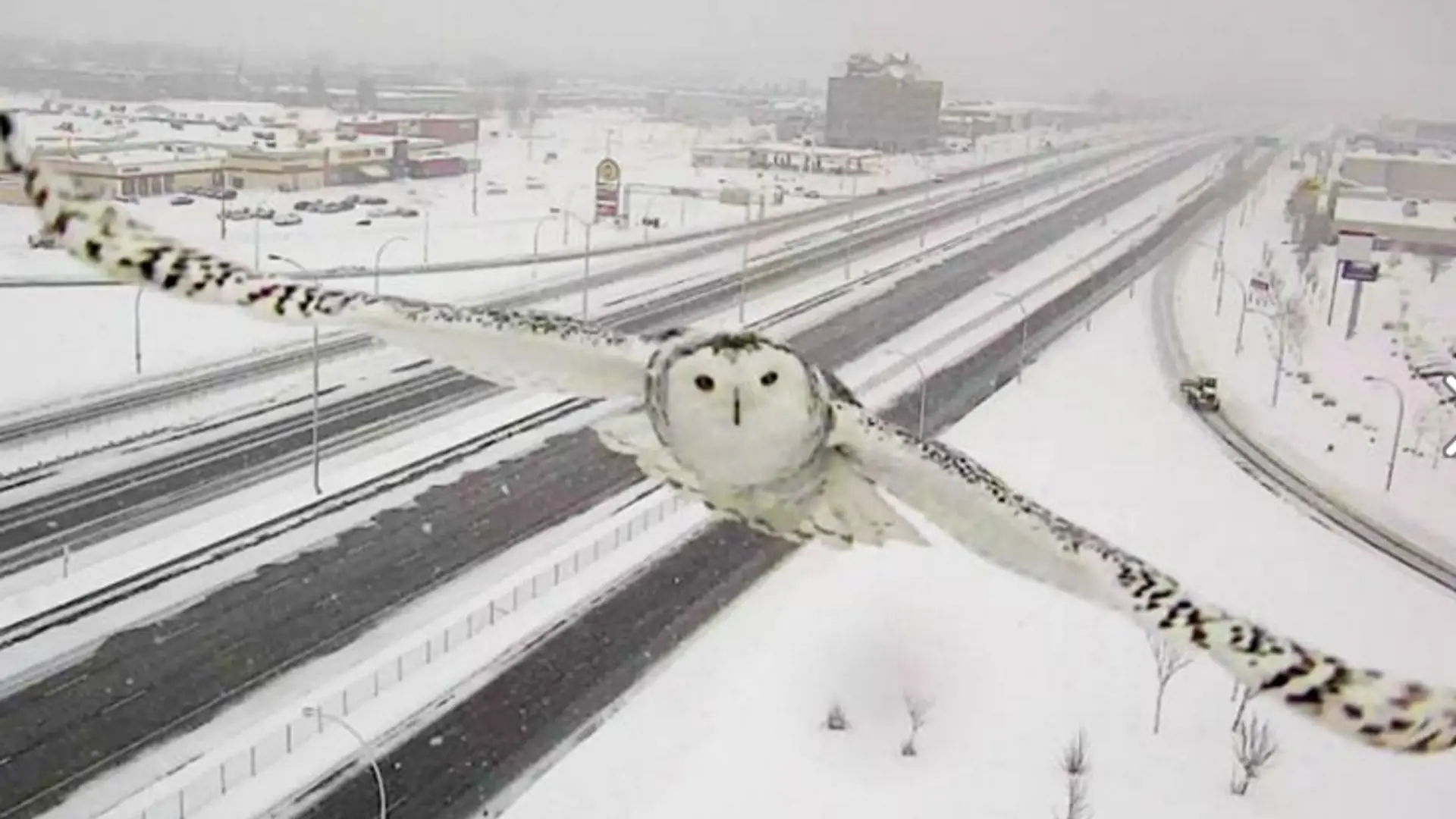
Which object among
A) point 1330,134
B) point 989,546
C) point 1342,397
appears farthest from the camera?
point 1330,134

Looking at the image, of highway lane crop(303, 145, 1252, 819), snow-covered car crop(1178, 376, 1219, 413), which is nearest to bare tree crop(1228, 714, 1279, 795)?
highway lane crop(303, 145, 1252, 819)

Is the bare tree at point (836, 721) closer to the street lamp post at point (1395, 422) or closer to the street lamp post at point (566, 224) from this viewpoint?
the street lamp post at point (1395, 422)

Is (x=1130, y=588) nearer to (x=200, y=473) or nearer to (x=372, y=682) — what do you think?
(x=372, y=682)

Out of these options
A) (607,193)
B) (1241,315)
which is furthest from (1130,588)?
(607,193)

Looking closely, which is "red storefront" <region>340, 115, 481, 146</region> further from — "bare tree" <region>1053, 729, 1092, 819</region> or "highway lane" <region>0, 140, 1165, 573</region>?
"bare tree" <region>1053, 729, 1092, 819</region>

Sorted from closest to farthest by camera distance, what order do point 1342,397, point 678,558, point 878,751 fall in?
point 878,751
point 678,558
point 1342,397

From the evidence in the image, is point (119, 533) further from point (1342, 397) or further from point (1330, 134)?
point (1330, 134)

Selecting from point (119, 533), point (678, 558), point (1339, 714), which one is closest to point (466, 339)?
point (1339, 714)
